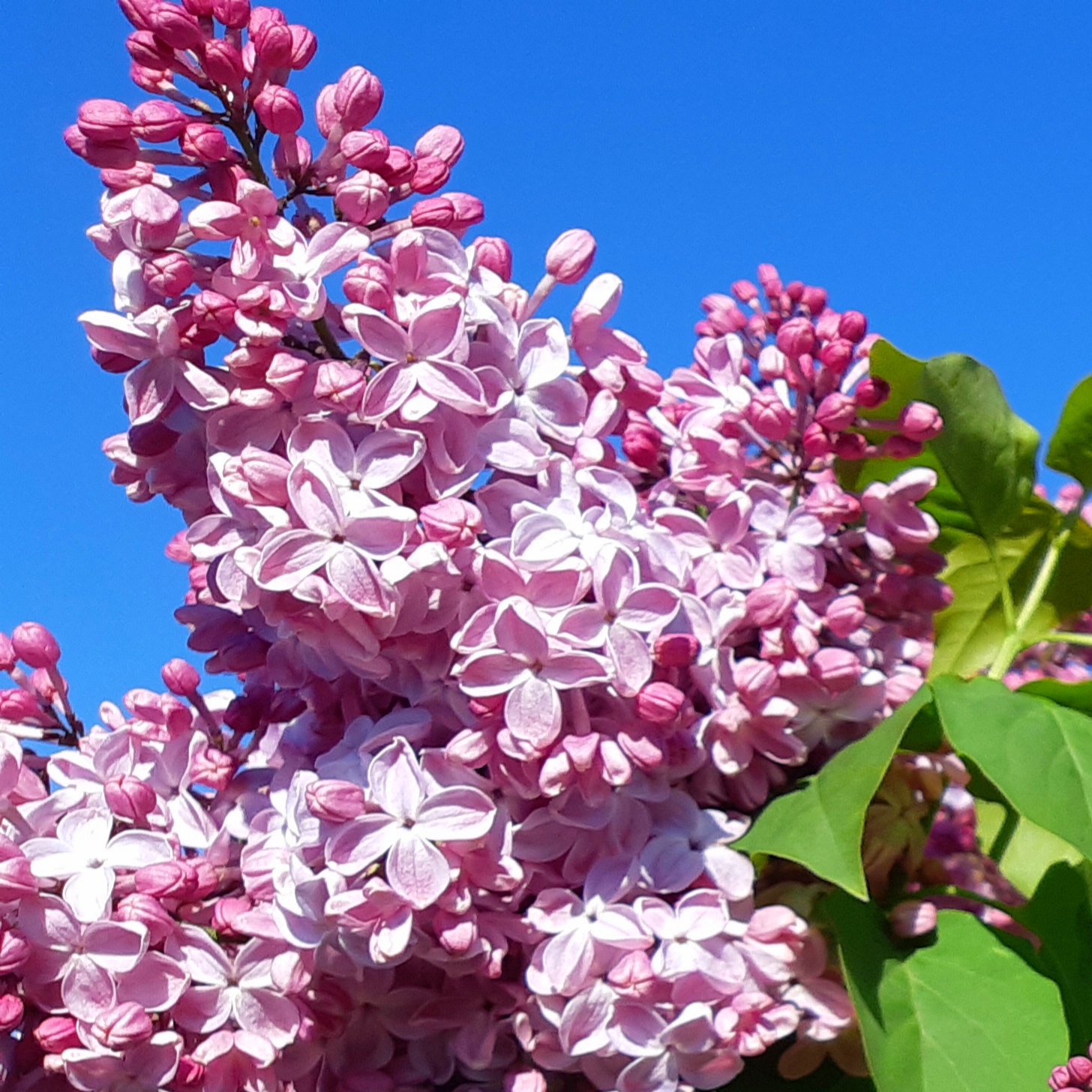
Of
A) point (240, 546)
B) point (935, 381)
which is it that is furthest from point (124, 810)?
point (935, 381)

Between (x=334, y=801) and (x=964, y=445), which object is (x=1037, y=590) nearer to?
(x=964, y=445)

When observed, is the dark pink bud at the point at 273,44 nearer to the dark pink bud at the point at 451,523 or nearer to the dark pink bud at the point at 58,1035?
the dark pink bud at the point at 451,523

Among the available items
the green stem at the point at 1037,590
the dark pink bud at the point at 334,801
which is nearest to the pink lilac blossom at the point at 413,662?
the dark pink bud at the point at 334,801

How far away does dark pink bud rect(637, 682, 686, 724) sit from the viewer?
803 mm

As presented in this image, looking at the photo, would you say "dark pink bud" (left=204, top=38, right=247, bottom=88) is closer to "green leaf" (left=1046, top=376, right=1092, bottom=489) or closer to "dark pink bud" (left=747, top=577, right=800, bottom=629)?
"dark pink bud" (left=747, top=577, right=800, bottom=629)

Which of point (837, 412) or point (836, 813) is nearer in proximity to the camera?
point (836, 813)

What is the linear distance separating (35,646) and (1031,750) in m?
0.68

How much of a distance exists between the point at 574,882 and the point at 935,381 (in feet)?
1.47

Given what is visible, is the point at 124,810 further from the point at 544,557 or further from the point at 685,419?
the point at 685,419

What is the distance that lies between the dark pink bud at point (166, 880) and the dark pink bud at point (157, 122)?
448mm

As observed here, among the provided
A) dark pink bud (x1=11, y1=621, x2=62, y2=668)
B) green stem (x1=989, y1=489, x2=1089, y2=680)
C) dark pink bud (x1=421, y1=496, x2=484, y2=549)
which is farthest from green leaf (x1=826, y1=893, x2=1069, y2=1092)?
dark pink bud (x1=11, y1=621, x2=62, y2=668)

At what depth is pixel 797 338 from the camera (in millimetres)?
956

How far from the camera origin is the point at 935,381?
3.28 feet

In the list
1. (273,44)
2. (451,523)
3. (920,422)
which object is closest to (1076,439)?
(920,422)
